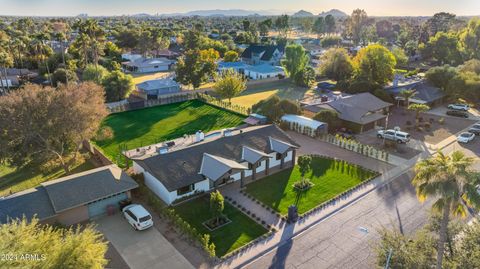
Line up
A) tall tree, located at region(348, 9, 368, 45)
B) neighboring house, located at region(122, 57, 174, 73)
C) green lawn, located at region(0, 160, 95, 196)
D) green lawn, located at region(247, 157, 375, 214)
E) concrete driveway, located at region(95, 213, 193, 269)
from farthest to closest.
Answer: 1. tall tree, located at region(348, 9, 368, 45)
2. neighboring house, located at region(122, 57, 174, 73)
3. green lawn, located at region(0, 160, 95, 196)
4. green lawn, located at region(247, 157, 375, 214)
5. concrete driveway, located at region(95, 213, 193, 269)

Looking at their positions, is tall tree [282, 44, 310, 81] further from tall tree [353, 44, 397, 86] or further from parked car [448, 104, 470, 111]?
parked car [448, 104, 470, 111]

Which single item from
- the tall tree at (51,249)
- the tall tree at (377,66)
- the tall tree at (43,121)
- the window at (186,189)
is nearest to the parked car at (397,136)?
the tall tree at (377,66)

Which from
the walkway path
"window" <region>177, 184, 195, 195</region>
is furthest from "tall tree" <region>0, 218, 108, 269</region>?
the walkway path

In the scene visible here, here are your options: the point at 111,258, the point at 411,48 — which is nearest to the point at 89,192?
the point at 111,258

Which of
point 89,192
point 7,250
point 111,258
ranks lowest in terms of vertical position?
point 111,258

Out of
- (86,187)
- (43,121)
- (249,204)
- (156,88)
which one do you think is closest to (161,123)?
(156,88)

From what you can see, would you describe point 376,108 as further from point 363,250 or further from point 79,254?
point 79,254
